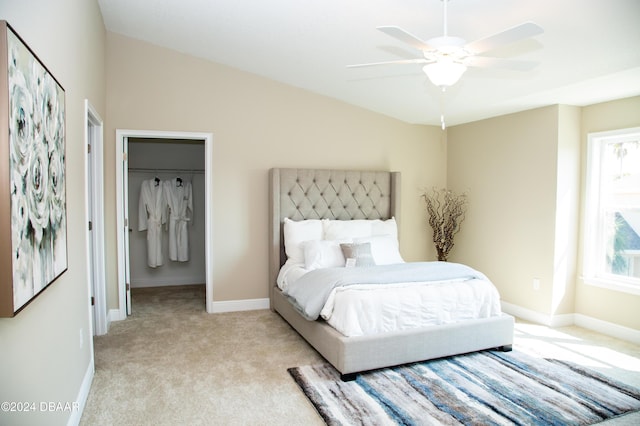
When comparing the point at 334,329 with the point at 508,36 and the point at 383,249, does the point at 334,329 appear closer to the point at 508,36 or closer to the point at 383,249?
the point at 383,249

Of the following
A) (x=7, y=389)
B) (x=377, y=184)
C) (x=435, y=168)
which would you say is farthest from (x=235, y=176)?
(x=7, y=389)

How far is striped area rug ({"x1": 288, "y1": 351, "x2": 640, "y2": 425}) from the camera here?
2.63 meters

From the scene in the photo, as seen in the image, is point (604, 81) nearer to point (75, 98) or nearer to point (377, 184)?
point (377, 184)

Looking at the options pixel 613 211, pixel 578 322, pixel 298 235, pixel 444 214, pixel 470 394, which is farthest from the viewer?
pixel 444 214

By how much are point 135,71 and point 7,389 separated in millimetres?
3793

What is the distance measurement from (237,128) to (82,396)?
3066 mm

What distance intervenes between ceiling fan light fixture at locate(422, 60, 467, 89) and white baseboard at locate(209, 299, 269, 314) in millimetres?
3349

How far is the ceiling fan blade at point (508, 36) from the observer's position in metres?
2.03

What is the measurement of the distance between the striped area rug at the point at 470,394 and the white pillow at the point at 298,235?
150 centimetres

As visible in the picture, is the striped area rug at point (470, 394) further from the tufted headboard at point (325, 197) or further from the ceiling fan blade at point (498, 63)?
the ceiling fan blade at point (498, 63)

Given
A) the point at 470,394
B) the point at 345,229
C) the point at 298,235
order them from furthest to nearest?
the point at 345,229
the point at 298,235
the point at 470,394

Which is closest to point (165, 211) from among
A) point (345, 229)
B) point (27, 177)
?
point (345, 229)

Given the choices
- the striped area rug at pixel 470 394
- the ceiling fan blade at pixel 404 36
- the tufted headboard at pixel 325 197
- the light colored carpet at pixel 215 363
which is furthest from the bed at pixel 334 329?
the ceiling fan blade at pixel 404 36

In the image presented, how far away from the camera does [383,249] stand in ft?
15.1
